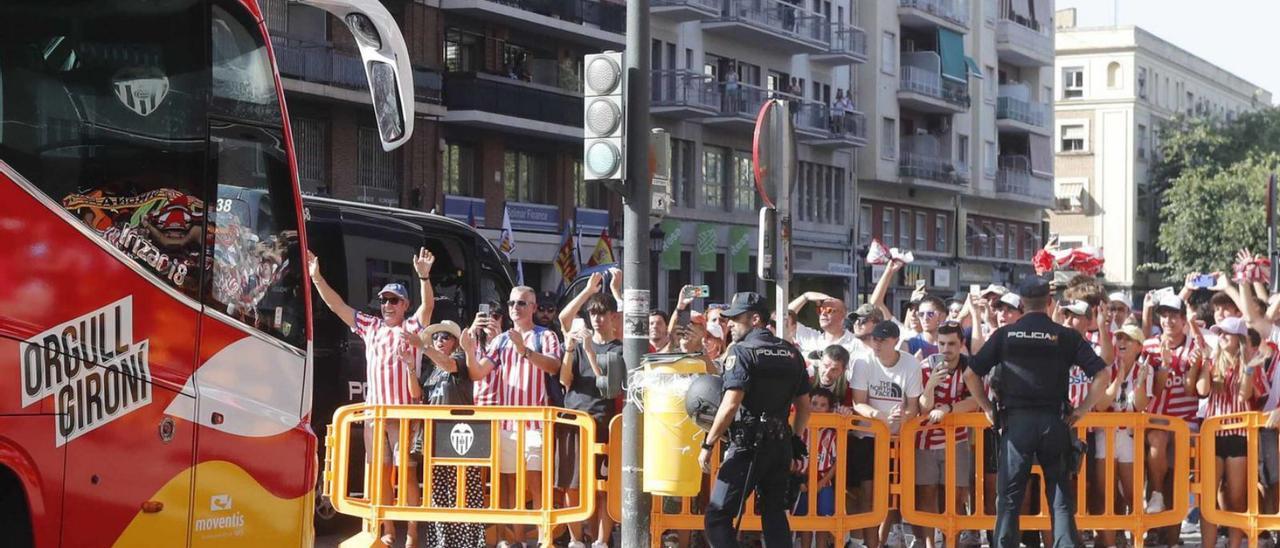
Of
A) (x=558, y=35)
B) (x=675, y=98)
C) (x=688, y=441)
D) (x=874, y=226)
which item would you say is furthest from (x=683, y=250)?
(x=688, y=441)

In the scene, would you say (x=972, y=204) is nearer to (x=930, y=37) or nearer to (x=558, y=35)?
(x=930, y=37)

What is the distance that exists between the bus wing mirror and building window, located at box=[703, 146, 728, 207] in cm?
4103

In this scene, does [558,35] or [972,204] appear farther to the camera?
[972,204]

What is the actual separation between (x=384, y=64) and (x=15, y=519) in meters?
2.70

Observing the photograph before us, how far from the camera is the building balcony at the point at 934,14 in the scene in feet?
194

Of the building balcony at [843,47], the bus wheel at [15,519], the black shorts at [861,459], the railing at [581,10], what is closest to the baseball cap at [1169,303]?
the black shorts at [861,459]

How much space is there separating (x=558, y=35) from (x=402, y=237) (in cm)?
2881

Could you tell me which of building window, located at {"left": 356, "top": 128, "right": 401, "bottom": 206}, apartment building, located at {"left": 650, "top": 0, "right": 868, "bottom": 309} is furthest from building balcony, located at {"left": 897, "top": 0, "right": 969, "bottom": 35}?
building window, located at {"left": 356, "top": 128, "right": 401, "bottom": 206}

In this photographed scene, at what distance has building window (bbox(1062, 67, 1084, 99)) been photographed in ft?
273

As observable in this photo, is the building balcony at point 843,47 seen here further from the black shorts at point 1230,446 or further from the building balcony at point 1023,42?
the black shorts at point 1230,446

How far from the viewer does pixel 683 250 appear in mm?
48000

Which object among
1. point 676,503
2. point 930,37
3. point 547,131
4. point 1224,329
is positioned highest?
point 930,37

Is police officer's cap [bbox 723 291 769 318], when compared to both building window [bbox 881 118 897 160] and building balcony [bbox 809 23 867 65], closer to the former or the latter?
building balcony [bbox 809 23 867 65]

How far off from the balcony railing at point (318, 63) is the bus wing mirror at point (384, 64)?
27.1 meters
